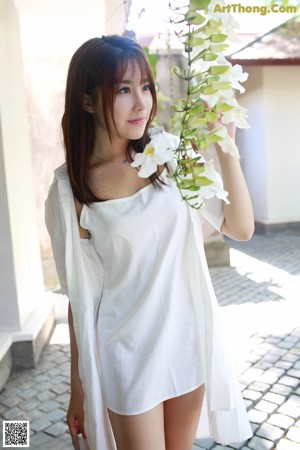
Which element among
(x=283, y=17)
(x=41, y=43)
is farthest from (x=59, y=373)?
(x=283, y=17)

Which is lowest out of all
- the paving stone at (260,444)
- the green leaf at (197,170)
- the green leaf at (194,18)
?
the paving stone at (260,444)

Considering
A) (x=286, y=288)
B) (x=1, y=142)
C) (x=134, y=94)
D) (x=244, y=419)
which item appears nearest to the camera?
(x=134, y=94)

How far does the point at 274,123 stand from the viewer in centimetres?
874

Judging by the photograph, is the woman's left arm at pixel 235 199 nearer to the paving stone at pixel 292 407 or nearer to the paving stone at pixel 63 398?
the paving stone at pixel 292 407

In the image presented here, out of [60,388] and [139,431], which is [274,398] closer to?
[60,388]

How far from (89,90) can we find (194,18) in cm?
54

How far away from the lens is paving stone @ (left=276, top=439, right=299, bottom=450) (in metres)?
2.28

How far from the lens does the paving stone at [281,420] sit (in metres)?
2.48

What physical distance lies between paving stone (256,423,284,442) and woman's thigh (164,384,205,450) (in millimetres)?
1160

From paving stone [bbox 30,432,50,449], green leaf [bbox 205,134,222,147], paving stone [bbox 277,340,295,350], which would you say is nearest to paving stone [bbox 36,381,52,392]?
paving stone [bbox 30,432,50,449]

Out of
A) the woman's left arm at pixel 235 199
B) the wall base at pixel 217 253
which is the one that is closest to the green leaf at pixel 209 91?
the woman's left arm at pixel 235 199

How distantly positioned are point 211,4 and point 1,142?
103 inches

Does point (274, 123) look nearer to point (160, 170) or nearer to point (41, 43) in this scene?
point (41, 43)

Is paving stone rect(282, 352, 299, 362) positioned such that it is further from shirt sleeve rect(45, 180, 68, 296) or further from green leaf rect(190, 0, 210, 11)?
green leaf rect(190, 0, 210, 11)
